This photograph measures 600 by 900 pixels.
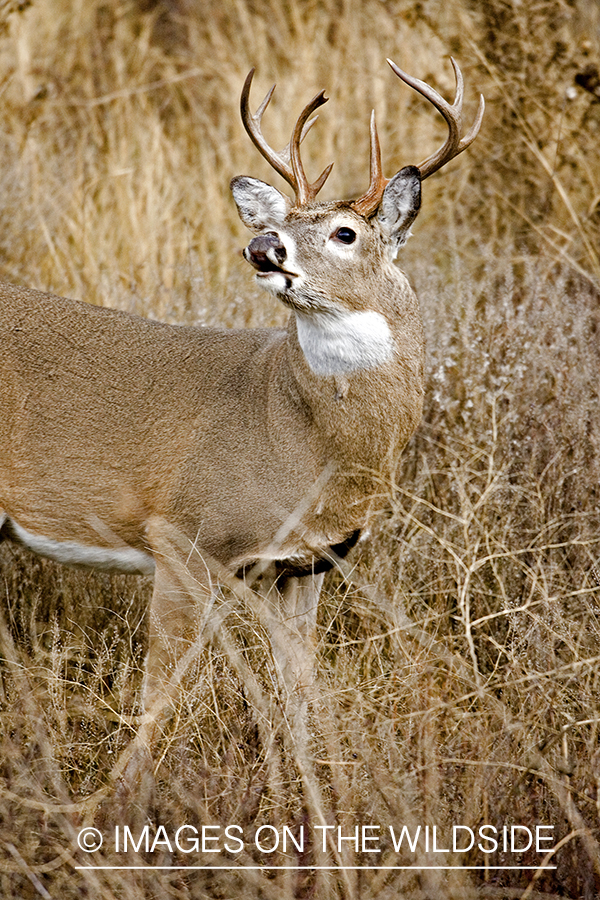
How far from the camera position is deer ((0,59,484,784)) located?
12.6 ft

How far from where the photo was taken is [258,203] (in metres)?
4.28

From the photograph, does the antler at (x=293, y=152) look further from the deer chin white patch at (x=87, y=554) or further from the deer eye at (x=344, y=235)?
the deer chin white patch at (x=87, y=554)

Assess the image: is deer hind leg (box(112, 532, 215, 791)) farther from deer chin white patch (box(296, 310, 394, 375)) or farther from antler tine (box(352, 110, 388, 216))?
antler tine (box(352, 110, 388, 216))

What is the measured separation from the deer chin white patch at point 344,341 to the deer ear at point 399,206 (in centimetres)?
31

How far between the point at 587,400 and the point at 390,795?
7.50 ft

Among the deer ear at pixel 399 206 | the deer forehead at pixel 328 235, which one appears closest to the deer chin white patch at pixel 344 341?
the deer forehead at pixel 328 235

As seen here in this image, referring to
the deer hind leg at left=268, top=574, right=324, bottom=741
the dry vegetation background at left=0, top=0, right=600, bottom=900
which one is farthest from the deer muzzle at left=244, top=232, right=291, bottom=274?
the deer hind leg at left=268, top=574, right=324, bottom=741

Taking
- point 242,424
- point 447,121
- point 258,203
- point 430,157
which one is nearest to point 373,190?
point 430,157

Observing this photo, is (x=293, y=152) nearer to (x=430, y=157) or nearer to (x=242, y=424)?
(x=430, y=157)

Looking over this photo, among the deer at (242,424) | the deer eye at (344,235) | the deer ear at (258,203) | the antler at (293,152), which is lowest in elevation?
the deer at (242,424)

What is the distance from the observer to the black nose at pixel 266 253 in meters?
3.57

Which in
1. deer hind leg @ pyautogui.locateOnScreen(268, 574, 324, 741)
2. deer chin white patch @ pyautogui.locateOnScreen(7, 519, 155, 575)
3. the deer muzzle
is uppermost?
the deer muzzle

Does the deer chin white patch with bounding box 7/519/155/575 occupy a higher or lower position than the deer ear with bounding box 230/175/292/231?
lower

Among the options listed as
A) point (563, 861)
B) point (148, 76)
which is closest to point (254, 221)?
point (563, 861)
